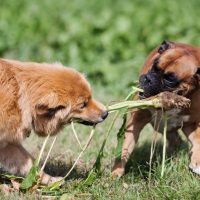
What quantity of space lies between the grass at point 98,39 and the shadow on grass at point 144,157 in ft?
0.04

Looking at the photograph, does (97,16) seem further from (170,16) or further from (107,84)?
(107,84)

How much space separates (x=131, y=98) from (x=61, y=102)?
3.98 ft

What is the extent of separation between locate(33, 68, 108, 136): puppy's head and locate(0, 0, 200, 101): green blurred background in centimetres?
362

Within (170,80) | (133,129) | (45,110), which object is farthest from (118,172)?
(45,110)

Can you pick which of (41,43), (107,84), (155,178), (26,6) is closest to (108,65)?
(107,84)

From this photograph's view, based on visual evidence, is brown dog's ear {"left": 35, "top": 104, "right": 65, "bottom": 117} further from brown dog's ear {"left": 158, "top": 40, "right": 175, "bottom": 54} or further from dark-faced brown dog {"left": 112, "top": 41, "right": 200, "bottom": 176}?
brown dog's ear {"left": 158, "top": 40, "right": 175, "bottom": 54}

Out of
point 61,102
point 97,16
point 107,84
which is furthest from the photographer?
point 97,16

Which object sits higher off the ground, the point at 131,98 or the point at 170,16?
the point at 170,16

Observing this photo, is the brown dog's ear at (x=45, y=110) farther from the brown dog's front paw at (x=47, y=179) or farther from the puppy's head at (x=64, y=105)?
the brown dog's front paw at (x=47, y=179)

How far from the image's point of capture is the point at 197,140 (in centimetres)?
611

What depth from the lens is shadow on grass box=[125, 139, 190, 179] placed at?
20.0ft

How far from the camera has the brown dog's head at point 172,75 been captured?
19.3 feet

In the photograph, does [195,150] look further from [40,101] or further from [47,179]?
[40,101]

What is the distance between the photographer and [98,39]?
34.6ft
